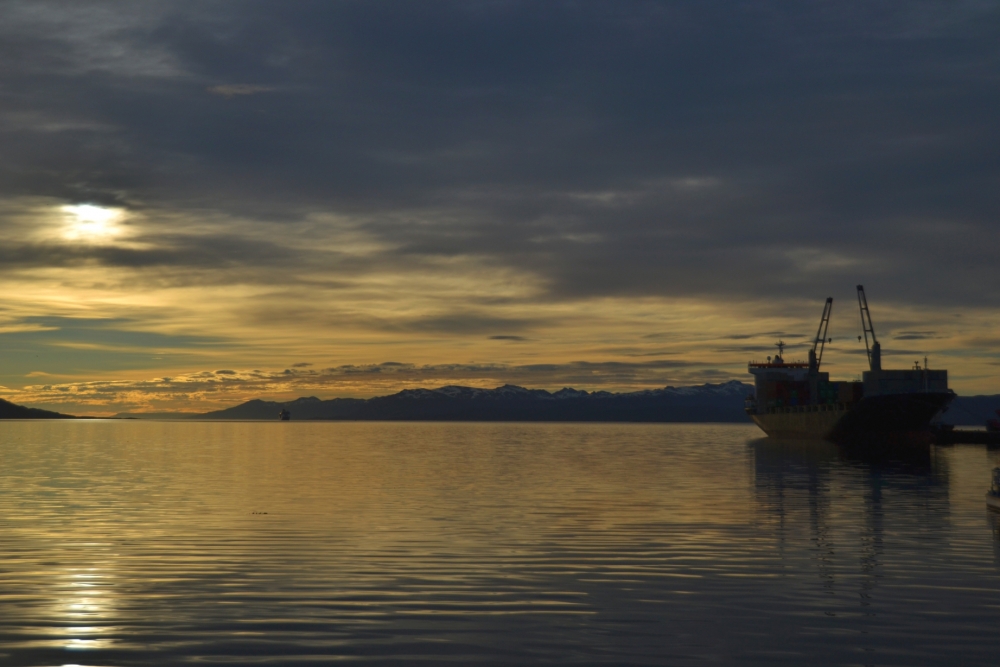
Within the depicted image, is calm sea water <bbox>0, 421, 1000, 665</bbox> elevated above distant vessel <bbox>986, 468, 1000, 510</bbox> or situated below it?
below

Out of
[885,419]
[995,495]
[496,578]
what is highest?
→ [885,419]

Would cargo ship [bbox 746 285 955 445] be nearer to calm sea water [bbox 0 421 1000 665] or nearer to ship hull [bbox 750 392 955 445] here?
ship hull [bbox 750 392 955 445]

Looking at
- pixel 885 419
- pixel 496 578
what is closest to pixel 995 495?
pixel 496 578

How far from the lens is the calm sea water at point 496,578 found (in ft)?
54.2

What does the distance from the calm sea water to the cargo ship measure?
89.2 meters

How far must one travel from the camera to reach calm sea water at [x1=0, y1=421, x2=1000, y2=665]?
1652cm

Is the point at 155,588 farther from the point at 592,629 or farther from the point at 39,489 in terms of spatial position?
the point at 39,489

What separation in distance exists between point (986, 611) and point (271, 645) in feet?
48.3

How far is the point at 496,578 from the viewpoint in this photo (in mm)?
23531

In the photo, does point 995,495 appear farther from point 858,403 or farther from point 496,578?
point 858,403

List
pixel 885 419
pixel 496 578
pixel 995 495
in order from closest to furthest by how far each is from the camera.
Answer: pixel 496 578 → pixel 995 495 → pixel 885 419

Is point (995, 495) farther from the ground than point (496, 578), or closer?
farther from the ground

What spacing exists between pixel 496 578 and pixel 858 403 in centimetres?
12425

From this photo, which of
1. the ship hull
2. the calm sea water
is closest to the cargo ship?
the ship hull
